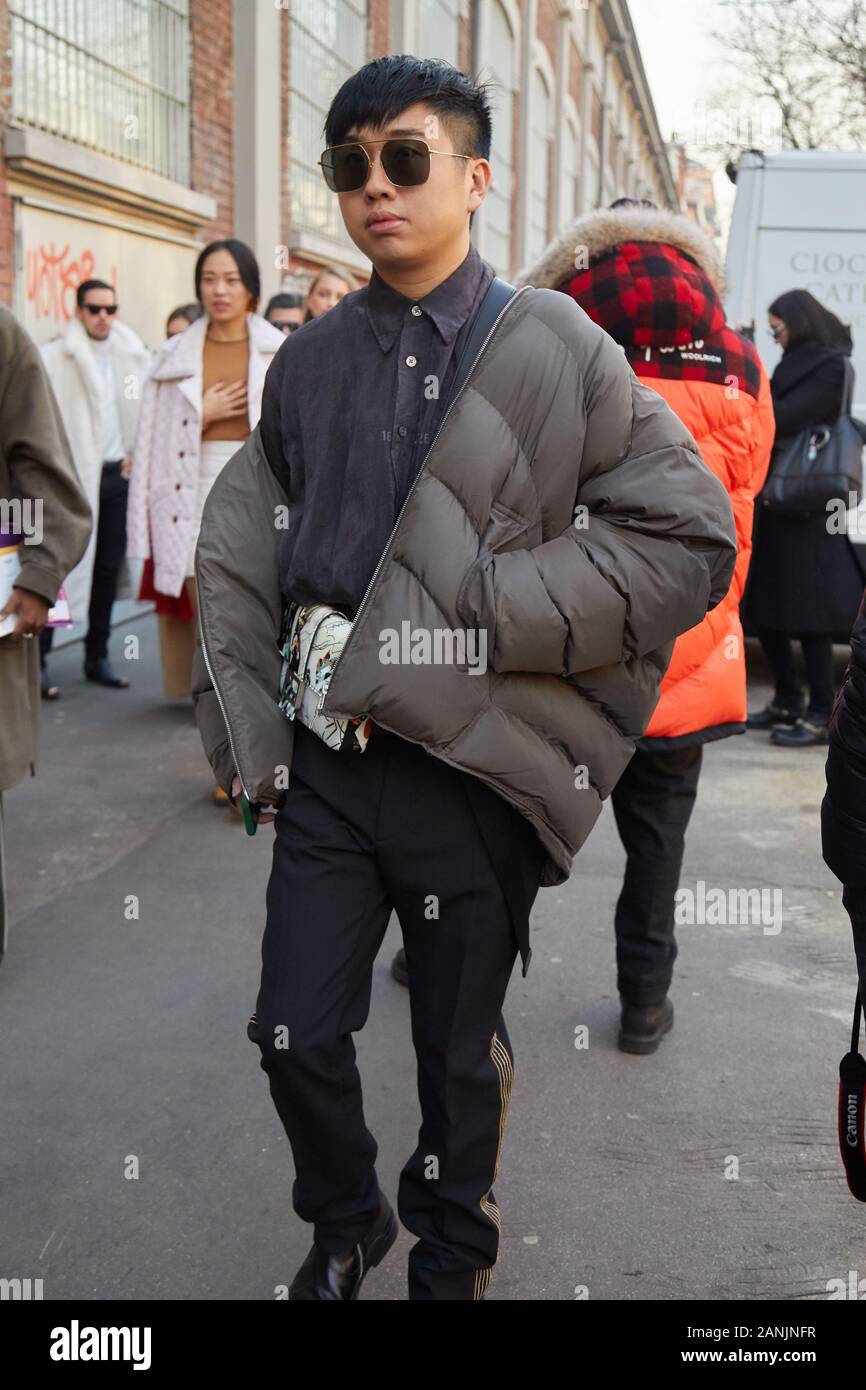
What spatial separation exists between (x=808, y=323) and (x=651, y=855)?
14.1ft

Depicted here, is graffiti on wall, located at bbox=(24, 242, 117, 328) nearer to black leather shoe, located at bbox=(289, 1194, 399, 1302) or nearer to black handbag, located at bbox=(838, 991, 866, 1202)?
black leather shoe, located at bbox=(289, 1194, 399, 1302)

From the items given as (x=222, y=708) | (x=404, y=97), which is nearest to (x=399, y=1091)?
(x=222, y=708)

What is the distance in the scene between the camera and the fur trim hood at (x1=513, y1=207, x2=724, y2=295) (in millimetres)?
3463

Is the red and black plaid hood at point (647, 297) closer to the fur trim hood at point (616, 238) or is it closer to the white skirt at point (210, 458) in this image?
the fur trim hood at point (616, 238)

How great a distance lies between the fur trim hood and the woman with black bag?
12.1 feet

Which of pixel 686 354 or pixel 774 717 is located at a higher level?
pixel 686 354

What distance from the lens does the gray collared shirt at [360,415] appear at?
237 centimetres

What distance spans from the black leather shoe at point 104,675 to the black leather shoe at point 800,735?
3523mm

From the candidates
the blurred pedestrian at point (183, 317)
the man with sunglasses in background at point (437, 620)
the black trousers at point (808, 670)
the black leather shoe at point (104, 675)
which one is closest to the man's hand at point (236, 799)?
the man with sunglasses in background at point (437, 620)

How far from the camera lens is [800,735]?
7.41 meters

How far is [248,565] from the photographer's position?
8.42 feet

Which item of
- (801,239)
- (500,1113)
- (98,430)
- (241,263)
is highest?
(801,239)

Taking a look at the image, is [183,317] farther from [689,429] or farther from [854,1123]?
[854,1123]
